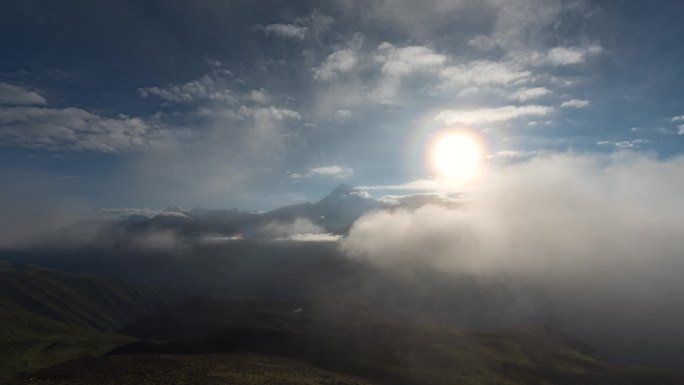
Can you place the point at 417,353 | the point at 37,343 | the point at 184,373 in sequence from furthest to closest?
the point at 417,353 → the point at 37,343 → the point at 184,373

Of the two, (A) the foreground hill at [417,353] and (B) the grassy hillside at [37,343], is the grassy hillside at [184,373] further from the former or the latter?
(B) the grassy hillside at [37,343]

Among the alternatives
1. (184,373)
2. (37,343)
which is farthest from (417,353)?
(37,343)

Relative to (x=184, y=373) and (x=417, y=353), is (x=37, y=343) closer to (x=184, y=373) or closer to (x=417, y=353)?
(x=184, y=373)

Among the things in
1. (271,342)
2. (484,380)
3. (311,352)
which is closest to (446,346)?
(484,380)

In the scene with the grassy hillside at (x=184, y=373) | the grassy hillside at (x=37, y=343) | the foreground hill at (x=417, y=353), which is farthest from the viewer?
the foreground hill at (x=417, y=353)

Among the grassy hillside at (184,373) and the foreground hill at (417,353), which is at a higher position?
the grassy hillside at (184,373)

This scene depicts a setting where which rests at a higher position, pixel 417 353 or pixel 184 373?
pixel 184 373

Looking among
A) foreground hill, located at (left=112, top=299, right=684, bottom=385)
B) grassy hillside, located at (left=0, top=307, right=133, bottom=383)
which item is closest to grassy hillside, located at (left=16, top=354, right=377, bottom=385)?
foreground hill, located at (left=112, top=299, right=684, bottom=385)

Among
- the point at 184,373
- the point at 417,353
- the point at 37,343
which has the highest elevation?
the point at 184,373

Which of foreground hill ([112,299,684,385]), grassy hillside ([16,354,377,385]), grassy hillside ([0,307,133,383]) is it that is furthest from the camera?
foreground hill ([112,299,684,385])

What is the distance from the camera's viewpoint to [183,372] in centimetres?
7500

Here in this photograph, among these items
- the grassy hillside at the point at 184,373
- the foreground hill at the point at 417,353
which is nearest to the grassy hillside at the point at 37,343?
the foreground hill at the point at 417,353

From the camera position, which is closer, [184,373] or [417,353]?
[184,373]

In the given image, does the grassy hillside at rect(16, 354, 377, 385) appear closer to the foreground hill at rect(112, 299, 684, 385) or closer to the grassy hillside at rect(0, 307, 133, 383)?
the foreground hill at rect(112, 299, 684, 385)
